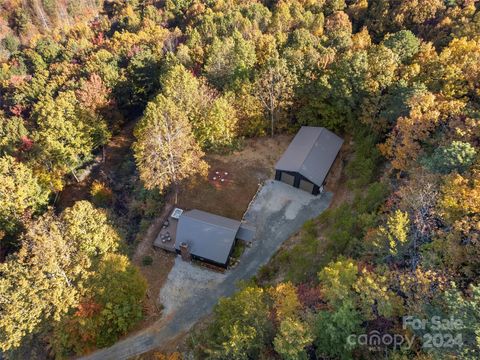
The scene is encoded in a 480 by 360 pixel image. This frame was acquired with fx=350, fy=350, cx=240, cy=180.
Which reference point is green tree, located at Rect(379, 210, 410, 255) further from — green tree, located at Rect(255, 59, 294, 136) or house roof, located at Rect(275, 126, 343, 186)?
green tree, located at Rect(255, 59, 294, 136)

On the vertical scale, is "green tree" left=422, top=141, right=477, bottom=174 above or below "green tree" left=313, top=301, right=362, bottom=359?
above

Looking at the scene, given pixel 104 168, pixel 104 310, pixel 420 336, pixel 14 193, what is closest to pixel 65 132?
pixel 104 168

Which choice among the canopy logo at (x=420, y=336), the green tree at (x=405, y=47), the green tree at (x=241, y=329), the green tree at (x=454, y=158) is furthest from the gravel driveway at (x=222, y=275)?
the green tree at (x=405, y=47)

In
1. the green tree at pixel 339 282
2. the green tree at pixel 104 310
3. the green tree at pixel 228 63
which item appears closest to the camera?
the green tree at pixel 339 282

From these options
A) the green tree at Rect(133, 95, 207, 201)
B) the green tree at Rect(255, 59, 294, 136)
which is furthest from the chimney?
the green tree at Rect(255, 59, 294, 136)

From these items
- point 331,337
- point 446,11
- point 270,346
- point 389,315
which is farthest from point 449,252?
point 446,11

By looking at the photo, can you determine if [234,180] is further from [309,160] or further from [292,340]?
[292,340]

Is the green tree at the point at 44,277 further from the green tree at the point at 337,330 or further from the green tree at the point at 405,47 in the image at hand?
the green tree at the point at 405,47
